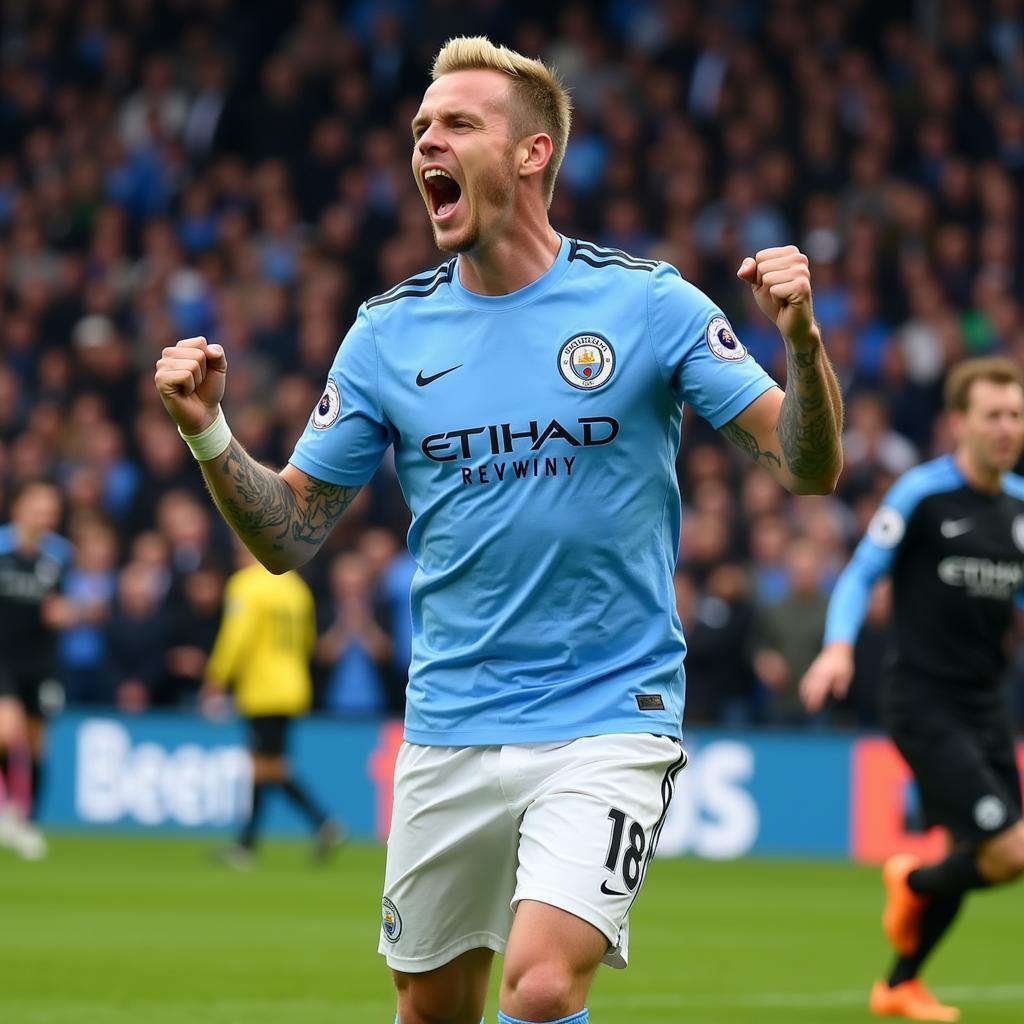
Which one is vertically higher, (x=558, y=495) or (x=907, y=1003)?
(x=558, y=495)

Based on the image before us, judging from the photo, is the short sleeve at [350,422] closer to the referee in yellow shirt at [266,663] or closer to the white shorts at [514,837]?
the white shorts at [514,837]

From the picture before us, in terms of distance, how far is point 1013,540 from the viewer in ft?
29.5

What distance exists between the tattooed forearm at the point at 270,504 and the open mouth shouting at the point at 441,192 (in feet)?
2.29

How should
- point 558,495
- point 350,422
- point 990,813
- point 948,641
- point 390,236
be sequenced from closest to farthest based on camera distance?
point 558,495 < point 350,422 < point 990,813 < point 948,641 < point 390,236

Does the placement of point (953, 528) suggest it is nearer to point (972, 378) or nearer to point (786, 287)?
point (972, 378)

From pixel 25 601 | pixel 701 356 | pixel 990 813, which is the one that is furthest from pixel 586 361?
pixel 25 601

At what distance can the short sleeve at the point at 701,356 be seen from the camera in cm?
493

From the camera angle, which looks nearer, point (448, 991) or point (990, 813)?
point (448, 991)

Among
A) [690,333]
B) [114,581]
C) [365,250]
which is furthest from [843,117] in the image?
[690,333]

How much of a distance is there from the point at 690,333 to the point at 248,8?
22.2 metres

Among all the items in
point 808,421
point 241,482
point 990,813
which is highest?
point 808,421

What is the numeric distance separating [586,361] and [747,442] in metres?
0.40

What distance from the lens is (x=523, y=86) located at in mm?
5137

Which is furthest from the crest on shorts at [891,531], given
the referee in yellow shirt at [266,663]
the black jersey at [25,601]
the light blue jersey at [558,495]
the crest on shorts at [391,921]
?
the black jersey at [25,601]
